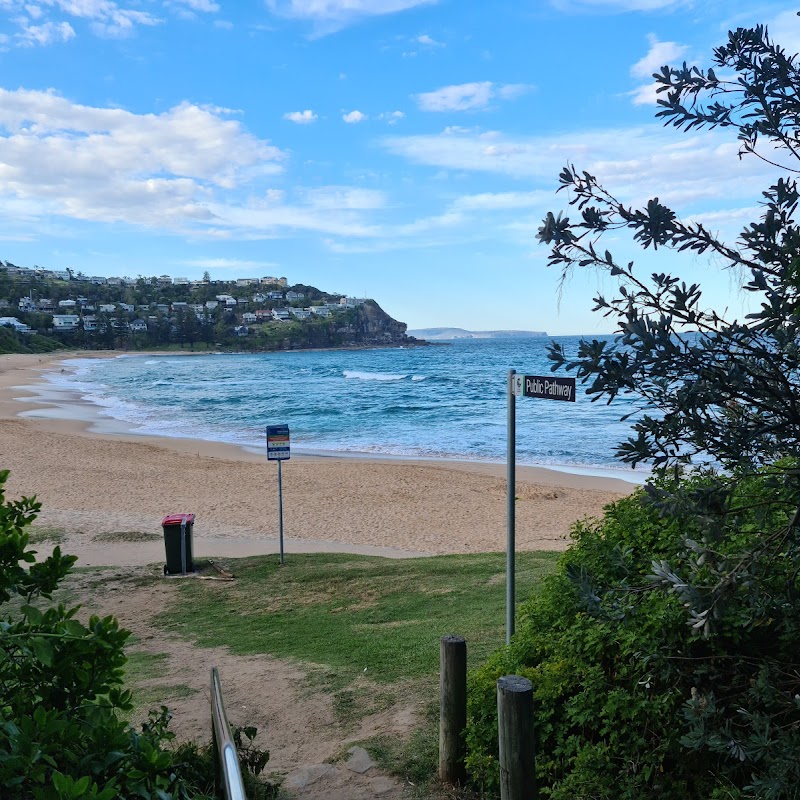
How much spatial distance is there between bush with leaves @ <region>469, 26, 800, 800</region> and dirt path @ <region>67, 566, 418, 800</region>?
1.26 metres

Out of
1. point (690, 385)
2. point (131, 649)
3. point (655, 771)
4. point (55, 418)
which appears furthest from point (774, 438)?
point (55, 418)

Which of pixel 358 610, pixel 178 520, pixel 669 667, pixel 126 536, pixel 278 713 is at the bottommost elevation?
pixel 126 536

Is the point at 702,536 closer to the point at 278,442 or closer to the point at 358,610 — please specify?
the point at 358,610

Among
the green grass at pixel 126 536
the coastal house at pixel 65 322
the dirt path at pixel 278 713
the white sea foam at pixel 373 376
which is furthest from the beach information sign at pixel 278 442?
the coastal house at pixel 65 322

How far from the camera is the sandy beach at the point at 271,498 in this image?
11867 millimetres

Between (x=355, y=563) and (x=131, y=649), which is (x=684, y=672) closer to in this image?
(x=131, y=649)

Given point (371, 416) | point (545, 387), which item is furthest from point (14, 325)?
point (545, 387)

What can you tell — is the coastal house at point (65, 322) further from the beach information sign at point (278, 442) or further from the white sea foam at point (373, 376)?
the beach information sign at point (278, 442)

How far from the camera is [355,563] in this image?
31.9 feet

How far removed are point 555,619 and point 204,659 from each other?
3.88m

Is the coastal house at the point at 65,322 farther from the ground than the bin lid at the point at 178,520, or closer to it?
farther from the ground

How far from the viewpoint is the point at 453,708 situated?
3.69m

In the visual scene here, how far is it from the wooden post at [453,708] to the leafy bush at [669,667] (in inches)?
3.6

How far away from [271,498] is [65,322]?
410 ft
